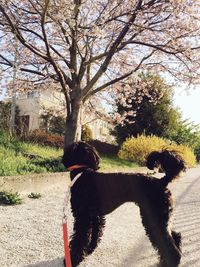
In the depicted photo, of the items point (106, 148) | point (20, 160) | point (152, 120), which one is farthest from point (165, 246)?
point (152, 120)

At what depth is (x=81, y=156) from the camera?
11.5ft

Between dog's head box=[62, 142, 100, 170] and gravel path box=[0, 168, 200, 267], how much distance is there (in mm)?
1000

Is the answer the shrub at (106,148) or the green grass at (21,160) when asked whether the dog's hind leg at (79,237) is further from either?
Result: the shrub at (106,148)

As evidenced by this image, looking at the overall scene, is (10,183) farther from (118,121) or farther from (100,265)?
(118,121)

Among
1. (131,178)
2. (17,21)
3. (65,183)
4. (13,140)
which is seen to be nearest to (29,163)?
(65,183)

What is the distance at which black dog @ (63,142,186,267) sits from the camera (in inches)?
136

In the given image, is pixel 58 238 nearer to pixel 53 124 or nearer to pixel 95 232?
pixel 95 232

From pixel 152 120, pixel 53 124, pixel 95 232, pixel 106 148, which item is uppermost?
pixel 152 120

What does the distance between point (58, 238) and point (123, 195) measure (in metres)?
1.49

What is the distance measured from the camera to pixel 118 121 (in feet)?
53.8

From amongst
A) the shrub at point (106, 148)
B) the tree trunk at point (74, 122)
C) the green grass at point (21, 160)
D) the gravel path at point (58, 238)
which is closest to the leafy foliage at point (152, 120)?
the shrub at point (106, 148)

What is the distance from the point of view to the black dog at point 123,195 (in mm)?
3443

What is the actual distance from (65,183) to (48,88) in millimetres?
5720

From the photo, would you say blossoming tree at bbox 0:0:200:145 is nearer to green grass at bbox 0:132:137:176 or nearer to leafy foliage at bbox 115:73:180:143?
green grass at bbox 0:132:137:176
